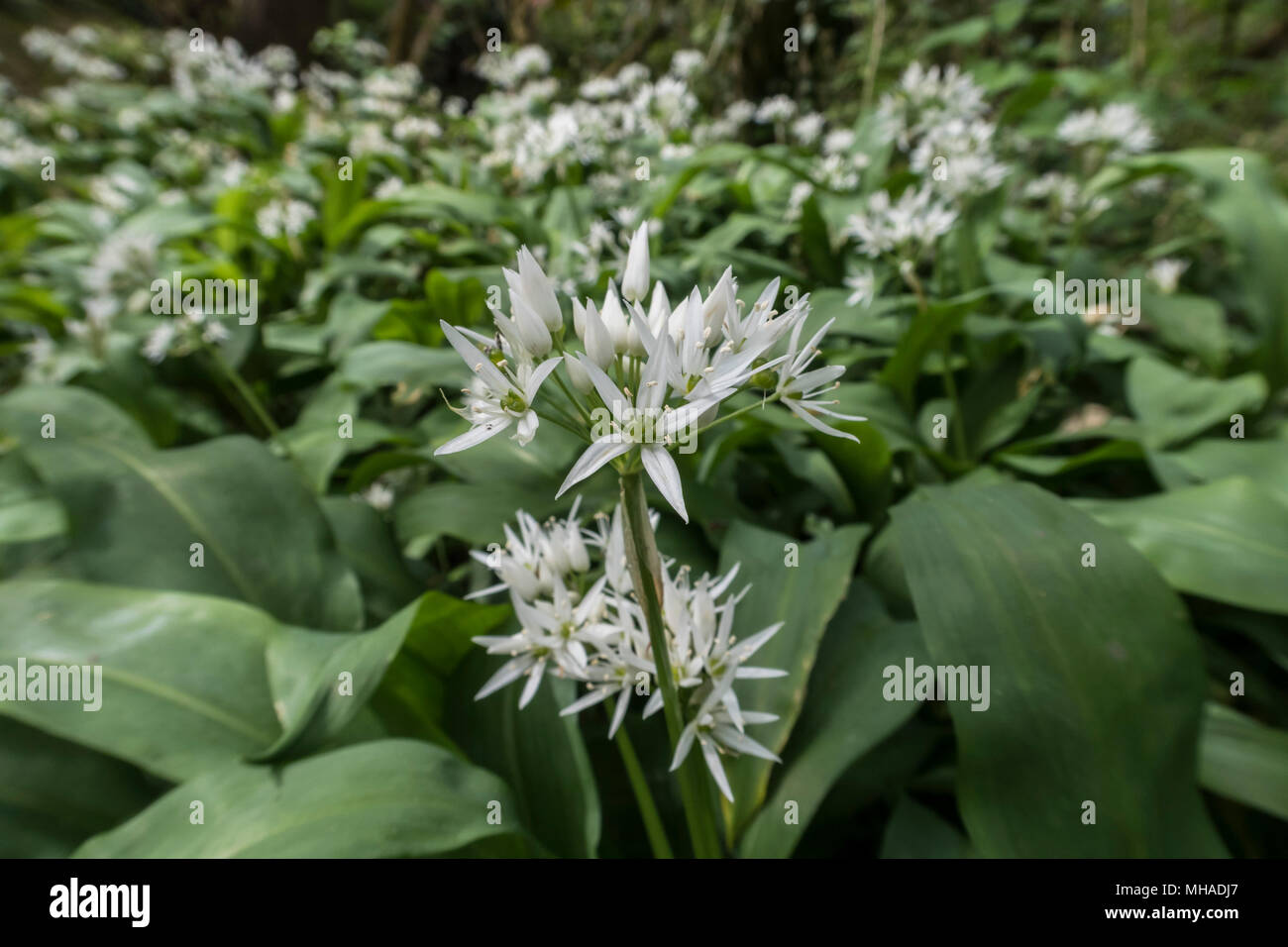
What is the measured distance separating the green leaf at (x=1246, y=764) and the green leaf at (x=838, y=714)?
0.45 meters

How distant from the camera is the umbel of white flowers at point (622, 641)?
32.2 inches

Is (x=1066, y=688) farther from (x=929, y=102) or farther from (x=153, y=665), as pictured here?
(x=929, y=102)

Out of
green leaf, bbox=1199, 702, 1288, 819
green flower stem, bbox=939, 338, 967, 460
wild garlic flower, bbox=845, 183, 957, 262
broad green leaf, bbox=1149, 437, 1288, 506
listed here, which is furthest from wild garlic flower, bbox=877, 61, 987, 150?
green leaf, bbox=1199, 702, 1288, 819

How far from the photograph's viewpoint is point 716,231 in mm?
2656

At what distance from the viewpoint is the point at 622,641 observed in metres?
0.83

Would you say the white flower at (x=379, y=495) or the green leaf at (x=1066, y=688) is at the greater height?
the white flower at (x=379, y=495)

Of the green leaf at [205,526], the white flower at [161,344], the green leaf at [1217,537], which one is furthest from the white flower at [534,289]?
the white flower at [161,344]

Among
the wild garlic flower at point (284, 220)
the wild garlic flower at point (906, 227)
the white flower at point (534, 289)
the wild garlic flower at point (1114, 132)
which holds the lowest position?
the white flower at point (534, 289)

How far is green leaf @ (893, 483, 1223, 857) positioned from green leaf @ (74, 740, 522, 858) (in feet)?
2.20

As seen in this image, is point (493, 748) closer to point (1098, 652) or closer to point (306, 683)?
point (306, 683)

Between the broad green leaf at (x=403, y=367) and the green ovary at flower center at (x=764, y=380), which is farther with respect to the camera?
the broad green leaf at (x=403, y=367)

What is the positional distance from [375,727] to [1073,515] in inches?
49.0

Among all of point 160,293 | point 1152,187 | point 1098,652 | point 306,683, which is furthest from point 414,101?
point 1098,652

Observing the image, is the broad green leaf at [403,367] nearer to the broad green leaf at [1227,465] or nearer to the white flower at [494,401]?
the white flower at [494,401]
